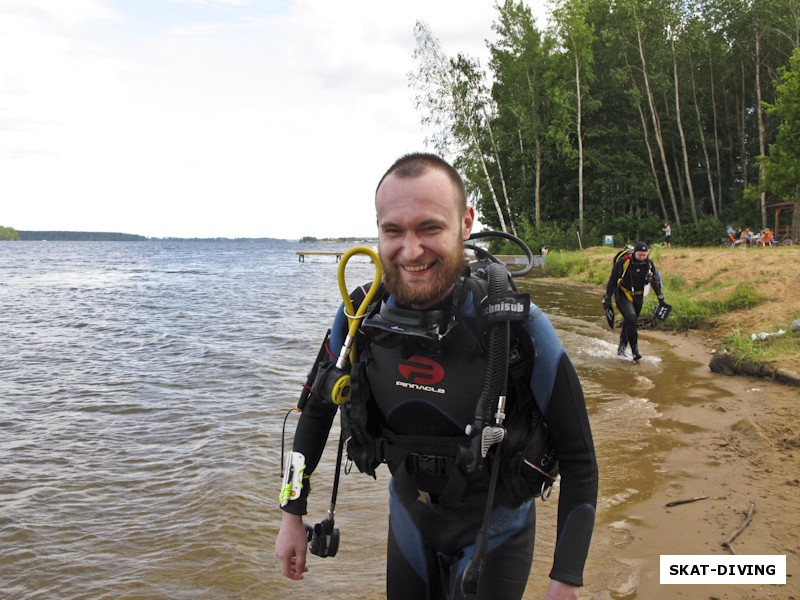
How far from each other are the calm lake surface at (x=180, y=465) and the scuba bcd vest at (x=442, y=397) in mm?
2143

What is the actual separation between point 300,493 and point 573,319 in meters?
14.2

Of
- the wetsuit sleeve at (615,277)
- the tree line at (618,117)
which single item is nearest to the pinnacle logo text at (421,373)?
the wetsuit sleeve at (615,277)

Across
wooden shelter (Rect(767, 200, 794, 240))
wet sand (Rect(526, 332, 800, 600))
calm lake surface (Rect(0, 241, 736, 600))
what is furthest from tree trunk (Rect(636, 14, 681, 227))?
wet sand (Rect(526, 332, 800, 600))

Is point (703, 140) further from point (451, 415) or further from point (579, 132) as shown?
point (451, 415)

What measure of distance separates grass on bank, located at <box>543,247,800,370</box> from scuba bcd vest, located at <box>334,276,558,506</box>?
7823mm

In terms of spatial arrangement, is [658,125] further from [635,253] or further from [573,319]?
[635,253]

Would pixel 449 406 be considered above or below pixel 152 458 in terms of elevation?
above

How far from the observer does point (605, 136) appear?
3750 centimetres

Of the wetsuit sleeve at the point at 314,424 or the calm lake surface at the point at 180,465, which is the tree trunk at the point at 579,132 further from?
the wetsuit sleeve at the point at 314,424

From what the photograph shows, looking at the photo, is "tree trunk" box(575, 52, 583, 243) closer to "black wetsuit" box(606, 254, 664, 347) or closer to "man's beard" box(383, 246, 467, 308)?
"black wetsuit" box(606, 254, 664, 347)

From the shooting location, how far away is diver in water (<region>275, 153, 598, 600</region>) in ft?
6.46

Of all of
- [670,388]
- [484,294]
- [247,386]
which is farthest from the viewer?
[247,386]

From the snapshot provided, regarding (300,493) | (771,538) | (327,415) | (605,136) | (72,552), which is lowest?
(72,552)

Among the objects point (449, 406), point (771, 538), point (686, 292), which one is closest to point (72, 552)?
point (449, 406)
